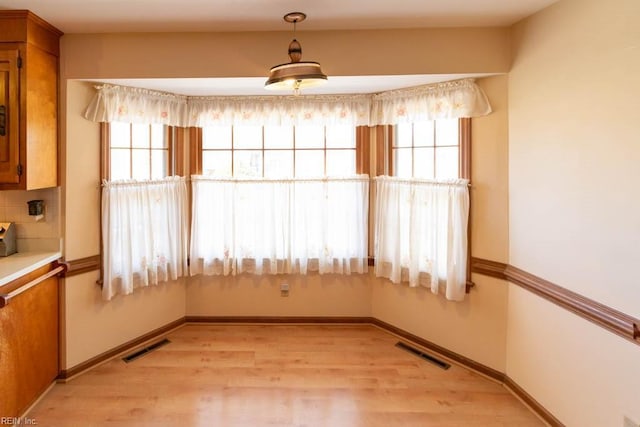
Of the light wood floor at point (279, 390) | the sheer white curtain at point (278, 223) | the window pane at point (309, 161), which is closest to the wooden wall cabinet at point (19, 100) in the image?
the sheer white curtain at point (278, 223)

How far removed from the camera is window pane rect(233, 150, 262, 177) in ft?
12.4

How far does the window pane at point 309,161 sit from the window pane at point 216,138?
690 mm

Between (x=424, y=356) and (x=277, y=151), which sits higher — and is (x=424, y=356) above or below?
below

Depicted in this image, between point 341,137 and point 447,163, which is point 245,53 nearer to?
point 341,137

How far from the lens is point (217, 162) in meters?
3.79

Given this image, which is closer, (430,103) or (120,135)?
(430,103)

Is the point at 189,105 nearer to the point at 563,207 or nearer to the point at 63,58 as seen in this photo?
the point at 63,58

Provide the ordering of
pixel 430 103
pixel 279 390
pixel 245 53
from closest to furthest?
pixel 279 390 < pixel 245 53 < pixel 430 103

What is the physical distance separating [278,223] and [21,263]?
1.95m

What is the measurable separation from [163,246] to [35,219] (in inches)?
38.7

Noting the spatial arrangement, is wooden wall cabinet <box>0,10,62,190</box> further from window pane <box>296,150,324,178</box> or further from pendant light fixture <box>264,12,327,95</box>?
window pane <box>296,150,324,178</box>

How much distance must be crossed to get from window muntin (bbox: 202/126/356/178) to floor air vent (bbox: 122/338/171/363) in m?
1.60

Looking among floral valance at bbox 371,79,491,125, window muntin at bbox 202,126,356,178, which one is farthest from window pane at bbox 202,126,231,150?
floral valance at bbox 371,79,491,125

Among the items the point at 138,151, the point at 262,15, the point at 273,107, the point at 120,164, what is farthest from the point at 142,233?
the point at 262,15
